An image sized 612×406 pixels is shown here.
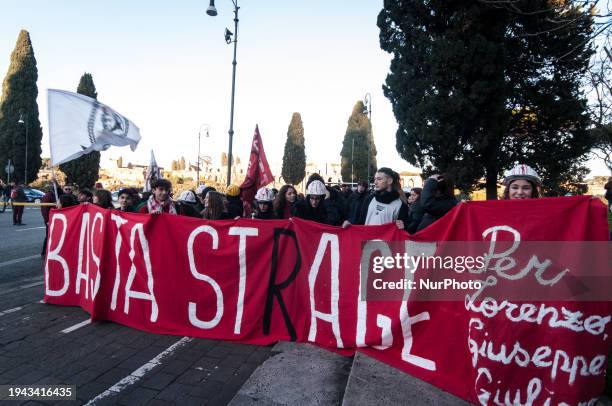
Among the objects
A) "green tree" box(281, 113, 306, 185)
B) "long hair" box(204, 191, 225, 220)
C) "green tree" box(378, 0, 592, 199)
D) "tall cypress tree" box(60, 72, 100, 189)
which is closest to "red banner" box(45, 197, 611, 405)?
"long hair" box(204, 191, 225, 220)

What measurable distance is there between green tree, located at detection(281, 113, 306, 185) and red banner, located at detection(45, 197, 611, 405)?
5581 cm

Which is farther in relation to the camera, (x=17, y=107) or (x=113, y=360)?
(x=17, y=107)

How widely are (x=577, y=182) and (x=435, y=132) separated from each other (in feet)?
43.3

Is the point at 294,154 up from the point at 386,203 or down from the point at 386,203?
up

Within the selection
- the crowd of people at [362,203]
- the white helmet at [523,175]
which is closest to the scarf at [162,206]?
the crowd of people at [362,203]

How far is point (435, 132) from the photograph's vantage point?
1226 centimetres

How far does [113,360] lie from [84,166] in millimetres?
40301

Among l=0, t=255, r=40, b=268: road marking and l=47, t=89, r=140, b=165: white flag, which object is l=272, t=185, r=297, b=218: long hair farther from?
l=0, t=255, r=40, b=268: road marking

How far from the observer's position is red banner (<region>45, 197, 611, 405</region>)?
265 cm

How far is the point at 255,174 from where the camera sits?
27.5 ft

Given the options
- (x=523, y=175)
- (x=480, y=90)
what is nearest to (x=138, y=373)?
(x=523, y=175)

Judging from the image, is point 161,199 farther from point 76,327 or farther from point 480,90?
point 480,90

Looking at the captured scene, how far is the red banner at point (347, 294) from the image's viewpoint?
265 centimetres

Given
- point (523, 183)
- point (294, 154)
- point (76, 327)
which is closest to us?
point (523, 183)
